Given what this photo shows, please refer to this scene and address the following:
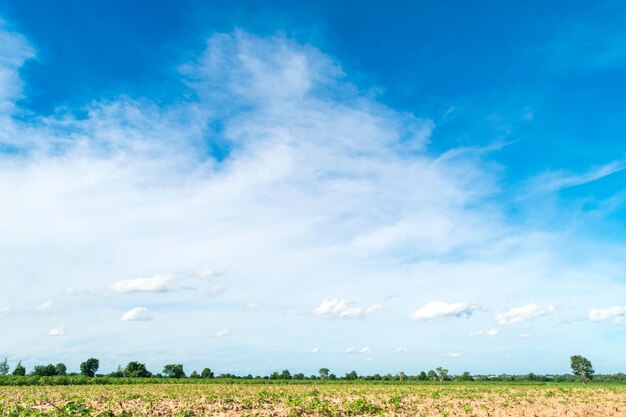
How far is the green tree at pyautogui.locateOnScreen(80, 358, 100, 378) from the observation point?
4547 inches

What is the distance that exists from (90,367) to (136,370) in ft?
56.3

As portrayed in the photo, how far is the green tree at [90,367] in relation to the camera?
11550 cm

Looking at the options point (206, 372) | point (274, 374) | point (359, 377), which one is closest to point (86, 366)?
point (206, 372)

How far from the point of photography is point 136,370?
109562 mm

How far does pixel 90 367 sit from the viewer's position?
11650cm

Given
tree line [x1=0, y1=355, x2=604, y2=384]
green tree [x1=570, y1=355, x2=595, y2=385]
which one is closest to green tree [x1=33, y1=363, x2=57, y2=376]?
tree line [x1=0, y1=355, x2=604, y2=384]

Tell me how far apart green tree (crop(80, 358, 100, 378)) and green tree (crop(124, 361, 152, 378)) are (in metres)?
13.4

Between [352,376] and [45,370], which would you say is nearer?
[45,370]

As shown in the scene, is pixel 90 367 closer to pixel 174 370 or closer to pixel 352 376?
pixel 174 370

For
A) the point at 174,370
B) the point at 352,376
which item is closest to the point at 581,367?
the point at 352,376

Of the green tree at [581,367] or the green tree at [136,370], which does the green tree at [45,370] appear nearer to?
the green tree at [136,370]

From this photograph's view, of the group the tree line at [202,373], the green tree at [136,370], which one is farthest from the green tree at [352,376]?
the green tree at [136,370]

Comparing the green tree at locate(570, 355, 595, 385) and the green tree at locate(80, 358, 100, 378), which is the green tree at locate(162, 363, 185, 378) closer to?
the green tree at locate(80, 358, 100, 378)

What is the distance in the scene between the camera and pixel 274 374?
123250 millimetres
